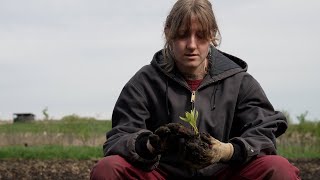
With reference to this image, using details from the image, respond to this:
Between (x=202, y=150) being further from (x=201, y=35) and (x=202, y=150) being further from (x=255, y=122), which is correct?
(x=201, y=35)

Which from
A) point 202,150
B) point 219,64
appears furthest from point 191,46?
point 202,150

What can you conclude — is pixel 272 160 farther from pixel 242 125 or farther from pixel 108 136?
pixel 108 136

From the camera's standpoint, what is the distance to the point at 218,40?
328 centimetres

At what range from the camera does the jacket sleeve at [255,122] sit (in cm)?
296

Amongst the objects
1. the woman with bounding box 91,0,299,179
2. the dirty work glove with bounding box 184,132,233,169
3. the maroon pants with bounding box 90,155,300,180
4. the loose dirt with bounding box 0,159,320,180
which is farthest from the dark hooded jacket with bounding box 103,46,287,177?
the loose dirt with bounding box 0,159,320,180

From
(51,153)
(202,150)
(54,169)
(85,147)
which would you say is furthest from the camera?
(85,147)

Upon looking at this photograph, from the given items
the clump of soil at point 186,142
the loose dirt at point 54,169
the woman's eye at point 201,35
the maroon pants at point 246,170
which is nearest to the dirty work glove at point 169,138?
the clump of soil at point 186,142

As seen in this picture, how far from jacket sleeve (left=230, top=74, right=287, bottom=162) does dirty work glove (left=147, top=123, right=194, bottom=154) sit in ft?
1.10

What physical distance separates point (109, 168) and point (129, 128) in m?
0.28

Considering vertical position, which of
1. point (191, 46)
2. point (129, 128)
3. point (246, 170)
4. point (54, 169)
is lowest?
point (54, 169)

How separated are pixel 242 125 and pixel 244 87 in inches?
7.4

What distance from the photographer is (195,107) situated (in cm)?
316

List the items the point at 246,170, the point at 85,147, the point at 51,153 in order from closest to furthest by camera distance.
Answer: the point at 246,170 < the point at 51,153 < the point at 85,147

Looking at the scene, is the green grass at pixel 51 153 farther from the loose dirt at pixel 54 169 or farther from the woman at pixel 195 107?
the woman at pixel 195 107
